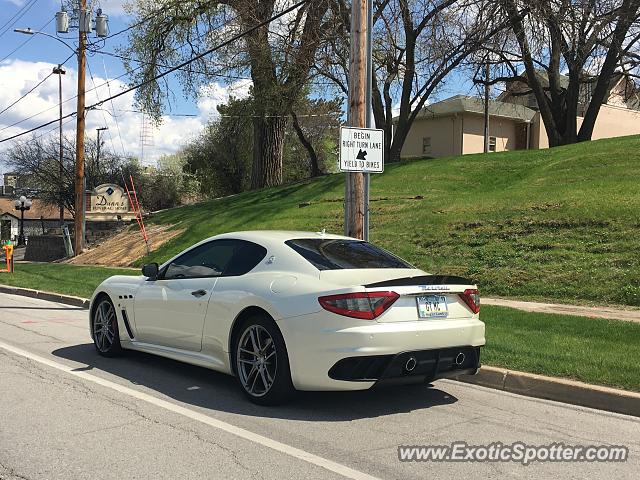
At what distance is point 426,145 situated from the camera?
4025 centimetres

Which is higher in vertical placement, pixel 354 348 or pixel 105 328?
pixel 354 348

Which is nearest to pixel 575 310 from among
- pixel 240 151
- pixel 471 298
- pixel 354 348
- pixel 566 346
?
pixel 566 346

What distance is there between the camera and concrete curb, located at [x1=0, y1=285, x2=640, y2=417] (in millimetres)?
5891

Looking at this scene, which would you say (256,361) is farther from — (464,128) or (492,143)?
(492,143)

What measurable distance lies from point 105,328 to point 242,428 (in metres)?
3.48

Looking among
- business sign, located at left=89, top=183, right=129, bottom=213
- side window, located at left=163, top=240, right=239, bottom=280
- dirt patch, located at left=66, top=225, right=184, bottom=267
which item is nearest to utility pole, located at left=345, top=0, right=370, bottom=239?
side window, located at left=163, top=240, right=239, bottom=280

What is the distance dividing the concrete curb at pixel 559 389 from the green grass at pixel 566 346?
19 cm

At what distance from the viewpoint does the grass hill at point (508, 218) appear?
12.5 m

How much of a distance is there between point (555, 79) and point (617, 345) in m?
20.9

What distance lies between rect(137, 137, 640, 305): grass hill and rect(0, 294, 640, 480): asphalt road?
6315mm

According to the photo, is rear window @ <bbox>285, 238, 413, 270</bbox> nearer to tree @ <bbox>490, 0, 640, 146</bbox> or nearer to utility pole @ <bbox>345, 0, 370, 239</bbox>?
utility pole @ <bbox>345, 0, 370, 239</bbox>

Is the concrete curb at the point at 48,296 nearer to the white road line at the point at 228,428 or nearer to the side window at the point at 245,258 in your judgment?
the white road line at the point at 228,428

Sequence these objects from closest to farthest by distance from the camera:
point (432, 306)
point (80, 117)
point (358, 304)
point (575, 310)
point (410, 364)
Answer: point (358, 304), point (410, 364), point (432, 306), point (575, 310), point (80, 117)

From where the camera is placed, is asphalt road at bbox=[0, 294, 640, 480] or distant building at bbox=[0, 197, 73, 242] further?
distant building at bbox=[0, 197, 73, 242]
